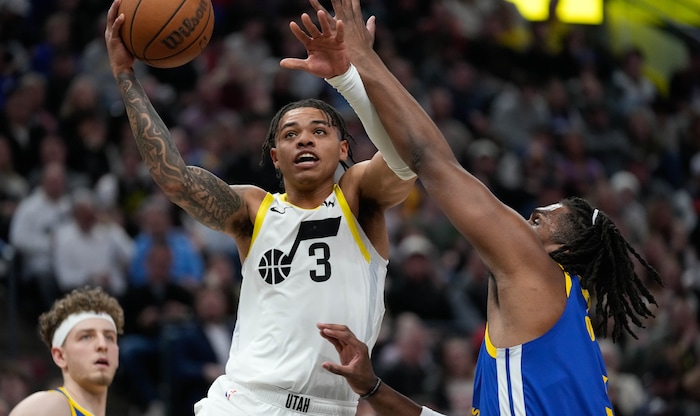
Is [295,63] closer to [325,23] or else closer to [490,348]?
[325,23]

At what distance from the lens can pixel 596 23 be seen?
54.2 feet

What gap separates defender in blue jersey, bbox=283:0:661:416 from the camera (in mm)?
3826

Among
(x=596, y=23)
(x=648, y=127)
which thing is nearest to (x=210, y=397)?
(x=648, y=127)

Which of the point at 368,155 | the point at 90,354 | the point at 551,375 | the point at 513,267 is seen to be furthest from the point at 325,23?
the point at 368,155

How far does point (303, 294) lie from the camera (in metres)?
4.48

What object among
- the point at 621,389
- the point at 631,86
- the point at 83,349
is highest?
the point at 83,349

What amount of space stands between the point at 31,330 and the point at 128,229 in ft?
3.97

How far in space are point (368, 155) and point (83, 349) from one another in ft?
18.9

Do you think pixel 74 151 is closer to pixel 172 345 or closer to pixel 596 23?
pixel 172 345

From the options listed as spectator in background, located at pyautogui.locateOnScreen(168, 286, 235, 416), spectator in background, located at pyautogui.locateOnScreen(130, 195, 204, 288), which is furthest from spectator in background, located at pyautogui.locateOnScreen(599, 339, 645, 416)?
spectator in background, located at pyautogui.locateOnScreen(130, 195, 204, 288)

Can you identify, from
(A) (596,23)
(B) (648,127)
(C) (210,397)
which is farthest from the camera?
(A) (596,23)

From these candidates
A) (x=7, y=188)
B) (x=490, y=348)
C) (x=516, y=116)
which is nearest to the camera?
(x=490, y=348)

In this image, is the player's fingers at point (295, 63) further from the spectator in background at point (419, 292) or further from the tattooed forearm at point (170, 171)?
the spectator in background at point (419, 292)

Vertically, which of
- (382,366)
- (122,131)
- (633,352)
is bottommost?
(633,352)
